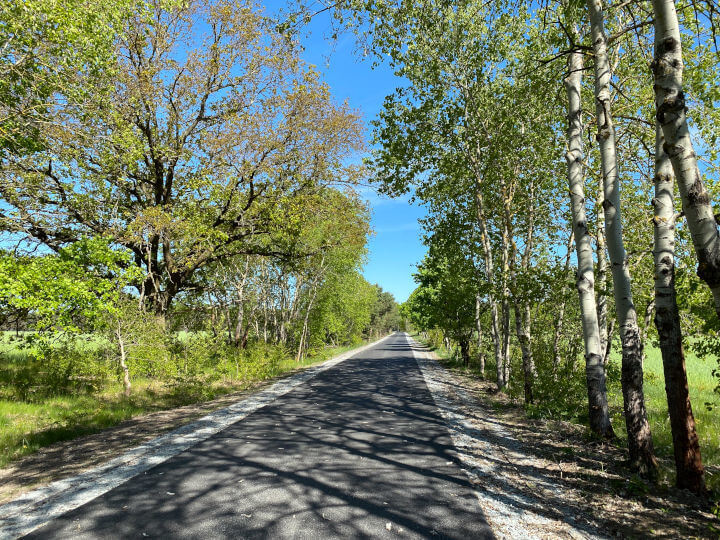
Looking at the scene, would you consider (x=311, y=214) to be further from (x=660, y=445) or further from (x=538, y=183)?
(x=660, y=445)

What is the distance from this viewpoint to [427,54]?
11.2 meters

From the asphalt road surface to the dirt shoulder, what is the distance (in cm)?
88

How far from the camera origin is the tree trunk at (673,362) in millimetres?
4242

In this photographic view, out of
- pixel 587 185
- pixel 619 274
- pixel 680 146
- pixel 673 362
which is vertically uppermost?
pixel 587 185

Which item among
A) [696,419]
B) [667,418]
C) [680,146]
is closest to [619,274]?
[680,146]

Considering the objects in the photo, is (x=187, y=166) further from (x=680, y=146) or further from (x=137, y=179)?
(x=680, y=146)

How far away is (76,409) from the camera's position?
8469mm

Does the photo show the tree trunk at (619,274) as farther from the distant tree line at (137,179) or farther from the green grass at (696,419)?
the distant tree line at (137,179)

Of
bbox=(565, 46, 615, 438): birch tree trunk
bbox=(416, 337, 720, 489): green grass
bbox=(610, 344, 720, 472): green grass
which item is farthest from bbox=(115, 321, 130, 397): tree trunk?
bbox=(610, 344, 720, 472): green grass

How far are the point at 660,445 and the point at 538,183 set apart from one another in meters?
7.99

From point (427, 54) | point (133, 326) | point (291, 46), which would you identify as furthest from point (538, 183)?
point (133, 326)

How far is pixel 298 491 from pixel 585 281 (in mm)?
5759

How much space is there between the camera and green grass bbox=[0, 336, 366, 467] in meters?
6.55

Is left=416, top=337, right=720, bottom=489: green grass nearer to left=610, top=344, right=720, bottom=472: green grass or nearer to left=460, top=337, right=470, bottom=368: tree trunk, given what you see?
left=610, top=344, right=720, bottom=472: green grass
